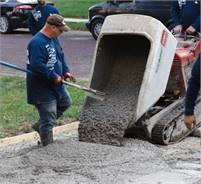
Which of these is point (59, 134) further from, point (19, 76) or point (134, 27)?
point (19, 76)

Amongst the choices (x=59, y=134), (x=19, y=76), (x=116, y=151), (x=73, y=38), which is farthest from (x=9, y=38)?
(x=116, y=151)

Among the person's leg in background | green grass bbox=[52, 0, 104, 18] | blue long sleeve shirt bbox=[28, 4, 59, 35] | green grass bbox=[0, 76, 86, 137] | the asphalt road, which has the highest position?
blue long sleeve shirt bbox=[28, 4, 59, 35]

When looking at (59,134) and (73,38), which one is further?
(73,38)

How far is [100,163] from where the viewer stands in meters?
6.94

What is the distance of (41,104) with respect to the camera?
7441 millimetres

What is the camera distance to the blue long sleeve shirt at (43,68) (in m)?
7.24

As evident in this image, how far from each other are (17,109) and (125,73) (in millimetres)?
2216

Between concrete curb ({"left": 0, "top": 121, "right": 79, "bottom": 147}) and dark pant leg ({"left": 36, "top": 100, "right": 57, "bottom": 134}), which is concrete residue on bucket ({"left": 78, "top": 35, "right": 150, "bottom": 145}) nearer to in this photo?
dark pant leg ({"left": 36, "top": 100, "right": 57, "bottom": 134})

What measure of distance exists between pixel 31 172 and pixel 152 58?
210 centimetres

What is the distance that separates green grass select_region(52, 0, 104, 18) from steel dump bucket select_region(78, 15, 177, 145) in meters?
19.9

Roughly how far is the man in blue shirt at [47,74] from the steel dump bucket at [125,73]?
1.69 ft

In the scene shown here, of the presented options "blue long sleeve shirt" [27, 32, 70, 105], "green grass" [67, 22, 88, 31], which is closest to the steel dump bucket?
"blue long sleeve shirt" [27, 32, 70, 105]

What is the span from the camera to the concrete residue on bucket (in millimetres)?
7742

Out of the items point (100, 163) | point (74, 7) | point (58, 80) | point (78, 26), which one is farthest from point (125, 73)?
point (74, 7)
